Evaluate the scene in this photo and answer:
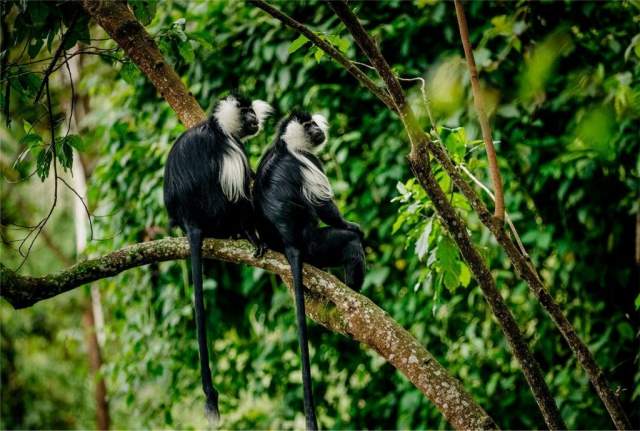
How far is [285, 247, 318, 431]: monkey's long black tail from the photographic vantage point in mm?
2061

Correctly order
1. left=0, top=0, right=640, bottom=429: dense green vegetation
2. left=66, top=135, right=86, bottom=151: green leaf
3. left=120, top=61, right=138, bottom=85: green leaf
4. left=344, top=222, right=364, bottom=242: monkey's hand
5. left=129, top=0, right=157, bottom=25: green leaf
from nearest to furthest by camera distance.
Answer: left=66, top=135, right=86, bottom=151: green leaf → left=129, top=0, right=157, bottom=25: green leaf → left=120, top=61, right=138, bottom=85: green leaf → left=344, top=222, right=364, bottom=242: monkey's hand → left=0, top=0, right=640, bottom=429: dense green vegetation

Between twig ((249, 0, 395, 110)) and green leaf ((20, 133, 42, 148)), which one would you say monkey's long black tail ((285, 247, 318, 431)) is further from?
green leaf ((20, 133, 42, 148))

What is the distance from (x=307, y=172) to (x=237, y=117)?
45 centimetres

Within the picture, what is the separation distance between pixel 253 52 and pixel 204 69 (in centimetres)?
34

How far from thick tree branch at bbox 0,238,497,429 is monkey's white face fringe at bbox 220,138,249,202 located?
404mm

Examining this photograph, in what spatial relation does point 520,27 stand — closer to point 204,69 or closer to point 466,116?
point 466,116

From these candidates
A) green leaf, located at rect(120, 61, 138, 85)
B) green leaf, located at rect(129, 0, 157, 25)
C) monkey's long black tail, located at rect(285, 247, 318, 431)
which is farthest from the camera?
green leaf, located at rect(120, 61, 138, 85)

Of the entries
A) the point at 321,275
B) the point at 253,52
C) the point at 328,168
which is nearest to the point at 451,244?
the point at 321,275

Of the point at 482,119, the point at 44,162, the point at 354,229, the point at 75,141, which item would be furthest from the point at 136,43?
the point at 482,119

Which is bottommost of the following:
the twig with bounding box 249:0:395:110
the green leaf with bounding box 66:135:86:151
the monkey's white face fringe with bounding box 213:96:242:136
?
the twig with bounding box 249:0:395:110

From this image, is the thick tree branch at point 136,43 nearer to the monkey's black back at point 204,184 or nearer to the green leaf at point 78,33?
the green leaf at point 78,33

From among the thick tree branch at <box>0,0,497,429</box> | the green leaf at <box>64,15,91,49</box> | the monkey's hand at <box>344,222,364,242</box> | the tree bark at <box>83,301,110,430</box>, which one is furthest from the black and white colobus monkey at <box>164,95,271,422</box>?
the tree bark at <box>83,301,110,430</box>

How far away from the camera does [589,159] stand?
3252mm

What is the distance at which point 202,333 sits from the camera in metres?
2.35
